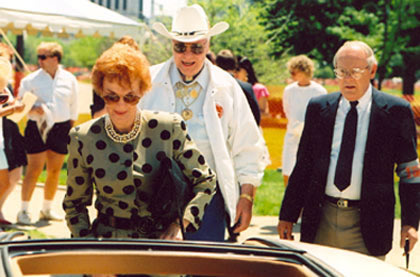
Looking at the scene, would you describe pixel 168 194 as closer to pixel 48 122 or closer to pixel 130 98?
pixel 130 98

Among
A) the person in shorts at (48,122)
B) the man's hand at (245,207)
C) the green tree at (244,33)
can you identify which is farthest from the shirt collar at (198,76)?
the green tree at (244,33)

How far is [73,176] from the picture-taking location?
344 cm

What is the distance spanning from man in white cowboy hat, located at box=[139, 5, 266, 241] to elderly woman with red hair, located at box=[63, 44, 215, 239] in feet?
3.13

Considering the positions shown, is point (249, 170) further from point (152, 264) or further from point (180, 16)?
point (152, 264)

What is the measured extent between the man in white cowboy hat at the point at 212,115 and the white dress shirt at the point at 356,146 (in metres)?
0.59

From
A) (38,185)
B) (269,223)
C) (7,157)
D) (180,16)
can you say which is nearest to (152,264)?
(180,16)

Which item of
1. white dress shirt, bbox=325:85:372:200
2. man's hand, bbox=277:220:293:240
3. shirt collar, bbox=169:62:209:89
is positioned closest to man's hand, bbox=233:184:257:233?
man's hand, bbox=277:220:293:240

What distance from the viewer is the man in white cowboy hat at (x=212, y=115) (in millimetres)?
4461

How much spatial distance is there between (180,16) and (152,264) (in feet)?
8.77

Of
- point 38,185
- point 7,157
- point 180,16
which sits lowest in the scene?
point 38,185

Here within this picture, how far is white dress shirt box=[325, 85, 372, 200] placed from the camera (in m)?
4.17

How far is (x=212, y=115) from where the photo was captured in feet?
14.7

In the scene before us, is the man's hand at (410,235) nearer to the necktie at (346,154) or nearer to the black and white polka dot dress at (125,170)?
the necktie at (346,154)

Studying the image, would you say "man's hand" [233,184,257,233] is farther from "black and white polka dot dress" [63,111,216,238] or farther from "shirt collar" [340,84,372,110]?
"black and white polka dot dress" [63,111,216,238]
